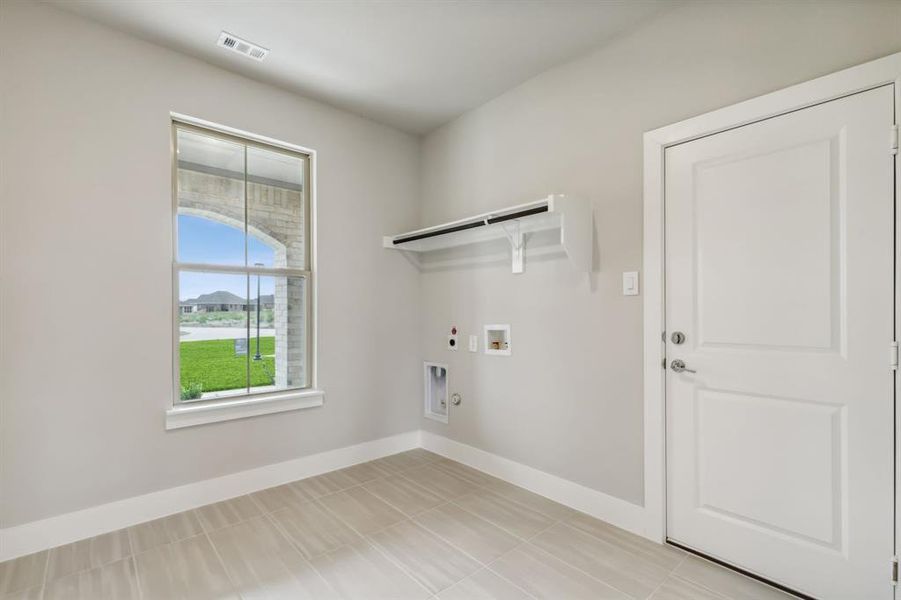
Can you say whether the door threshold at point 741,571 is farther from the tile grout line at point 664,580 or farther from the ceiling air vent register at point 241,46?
the ceiling air vent register at point 241,46

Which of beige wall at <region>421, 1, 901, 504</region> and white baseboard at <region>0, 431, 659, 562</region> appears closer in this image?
beige wall at <region>421, 1, 901, 504</region>

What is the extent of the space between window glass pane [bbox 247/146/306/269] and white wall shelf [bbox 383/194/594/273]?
0.82 meters

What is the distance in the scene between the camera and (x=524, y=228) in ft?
9.22

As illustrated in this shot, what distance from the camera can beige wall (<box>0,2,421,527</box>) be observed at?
6.91ft

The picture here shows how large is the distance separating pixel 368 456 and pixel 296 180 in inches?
89.5

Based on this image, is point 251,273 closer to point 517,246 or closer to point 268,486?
point 268,486

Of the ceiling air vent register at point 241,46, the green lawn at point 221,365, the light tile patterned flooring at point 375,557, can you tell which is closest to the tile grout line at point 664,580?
the light tile patterned flooring at point 375,557

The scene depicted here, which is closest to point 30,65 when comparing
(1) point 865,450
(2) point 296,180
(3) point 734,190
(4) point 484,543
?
(2) point 296,180

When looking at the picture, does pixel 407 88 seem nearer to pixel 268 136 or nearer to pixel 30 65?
pixel 268 136

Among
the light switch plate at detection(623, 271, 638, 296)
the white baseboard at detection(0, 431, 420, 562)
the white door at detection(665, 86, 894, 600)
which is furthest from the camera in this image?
the light switch plate at detection(623, 271, 638, 296)

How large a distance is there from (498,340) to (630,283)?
3.65 ft

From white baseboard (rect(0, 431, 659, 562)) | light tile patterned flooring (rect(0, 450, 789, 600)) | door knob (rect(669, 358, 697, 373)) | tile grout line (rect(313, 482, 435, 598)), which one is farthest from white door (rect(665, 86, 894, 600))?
tile grout line (rect(313, 482, 435, 598))

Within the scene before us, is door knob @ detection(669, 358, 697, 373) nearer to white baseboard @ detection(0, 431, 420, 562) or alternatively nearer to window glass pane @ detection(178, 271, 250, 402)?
white baseboard @ detection(0, 431, 420, 562)

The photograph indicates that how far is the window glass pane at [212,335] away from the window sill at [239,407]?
12 cm
